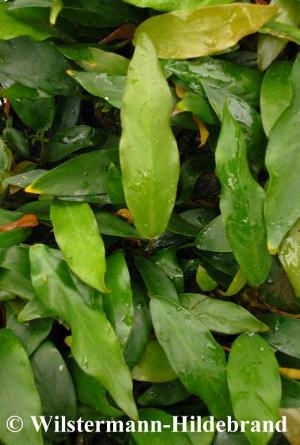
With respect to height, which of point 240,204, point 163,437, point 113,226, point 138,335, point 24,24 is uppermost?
point 24,24

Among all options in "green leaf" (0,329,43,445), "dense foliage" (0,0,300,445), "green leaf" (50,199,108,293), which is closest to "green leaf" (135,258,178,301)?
"dense foliage" (0,0,300,445)

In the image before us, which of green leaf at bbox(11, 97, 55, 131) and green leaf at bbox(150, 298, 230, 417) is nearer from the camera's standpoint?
green leaf at bbox(150, 298, 230, 417)

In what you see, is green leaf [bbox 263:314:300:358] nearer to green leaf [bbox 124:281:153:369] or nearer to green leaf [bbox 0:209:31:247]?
green leaf [bbox 124:281:153:369]

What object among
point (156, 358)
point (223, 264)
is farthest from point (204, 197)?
point (156, 358)

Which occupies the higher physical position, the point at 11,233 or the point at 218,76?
the point at 218,76

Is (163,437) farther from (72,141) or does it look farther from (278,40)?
(278,40)

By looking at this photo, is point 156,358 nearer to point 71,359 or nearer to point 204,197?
point 71,359

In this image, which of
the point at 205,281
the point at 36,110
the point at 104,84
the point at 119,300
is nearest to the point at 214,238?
the point at 205,281
